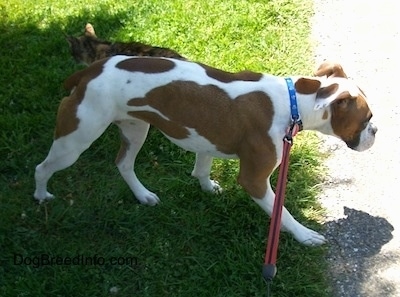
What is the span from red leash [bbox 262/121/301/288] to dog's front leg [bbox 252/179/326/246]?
0.38 meters

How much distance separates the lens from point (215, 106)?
392cm

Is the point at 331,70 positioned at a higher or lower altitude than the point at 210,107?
higher

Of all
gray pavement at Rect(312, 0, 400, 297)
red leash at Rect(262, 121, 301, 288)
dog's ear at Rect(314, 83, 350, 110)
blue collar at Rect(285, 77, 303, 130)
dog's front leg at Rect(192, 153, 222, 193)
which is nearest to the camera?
red leash at Rect(262, 121, 301, 288)

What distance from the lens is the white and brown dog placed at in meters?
3.88

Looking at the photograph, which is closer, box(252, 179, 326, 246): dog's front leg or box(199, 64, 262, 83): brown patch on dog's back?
box(199, 64, 262, 83): brown patch on dog's back

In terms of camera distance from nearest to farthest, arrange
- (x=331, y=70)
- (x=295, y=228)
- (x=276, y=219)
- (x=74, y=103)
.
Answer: (x=276, y=219) < (x=74, y=103) < (x=331, y=70) < (x=295, y=228)

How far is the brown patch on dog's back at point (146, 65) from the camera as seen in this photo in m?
3.91

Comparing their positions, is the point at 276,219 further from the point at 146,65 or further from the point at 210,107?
the point at 146,65

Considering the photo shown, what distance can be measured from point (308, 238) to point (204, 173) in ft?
2.84

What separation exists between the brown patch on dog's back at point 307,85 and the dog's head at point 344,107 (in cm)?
1

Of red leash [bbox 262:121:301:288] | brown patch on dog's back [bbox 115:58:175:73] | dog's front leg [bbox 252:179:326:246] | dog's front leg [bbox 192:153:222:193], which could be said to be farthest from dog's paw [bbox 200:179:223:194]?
brown patch on dog's back [bbox 115:58:175:73]

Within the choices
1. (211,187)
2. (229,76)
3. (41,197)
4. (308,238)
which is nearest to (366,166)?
(308,238)

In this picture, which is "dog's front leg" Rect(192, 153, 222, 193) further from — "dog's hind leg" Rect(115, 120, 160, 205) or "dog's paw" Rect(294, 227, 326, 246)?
"dog's paw" Rect(294, 227, 326, 246)

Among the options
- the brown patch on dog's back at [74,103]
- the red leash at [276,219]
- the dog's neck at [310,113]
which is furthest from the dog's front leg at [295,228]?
the brown patch on dog's back at [74,103]
